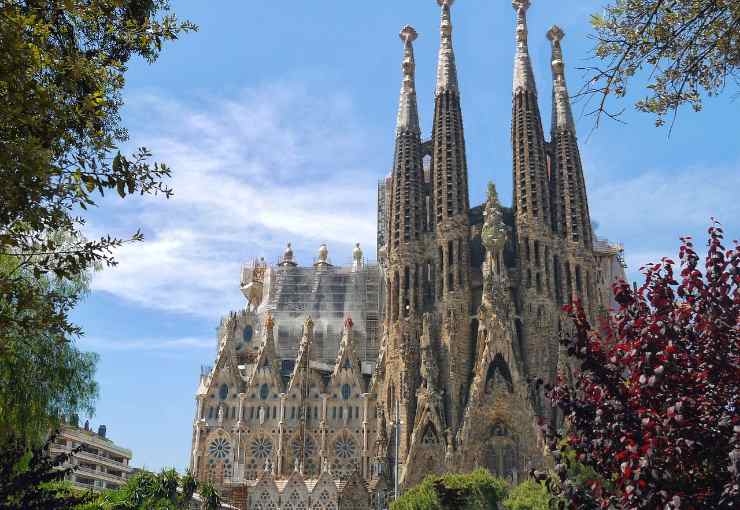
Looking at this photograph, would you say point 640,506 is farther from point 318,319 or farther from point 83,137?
point 318,319

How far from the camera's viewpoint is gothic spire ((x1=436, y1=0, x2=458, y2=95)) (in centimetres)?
5631

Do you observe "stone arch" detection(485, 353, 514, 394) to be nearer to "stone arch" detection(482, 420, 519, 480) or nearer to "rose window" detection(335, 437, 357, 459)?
"stone arch" detection(482, 420, 519, 480)

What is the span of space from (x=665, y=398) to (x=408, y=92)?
51.7m

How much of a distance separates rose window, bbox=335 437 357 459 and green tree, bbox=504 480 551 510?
20.3m

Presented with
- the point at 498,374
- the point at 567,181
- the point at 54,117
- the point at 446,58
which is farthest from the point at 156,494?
the point at 446,58

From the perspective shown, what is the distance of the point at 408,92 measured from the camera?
58.6 metres

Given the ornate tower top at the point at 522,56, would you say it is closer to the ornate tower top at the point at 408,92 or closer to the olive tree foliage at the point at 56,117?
Answer: the ornate tower top at the point at 408,92

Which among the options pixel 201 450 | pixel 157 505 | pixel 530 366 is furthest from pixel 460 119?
pixel 157 505

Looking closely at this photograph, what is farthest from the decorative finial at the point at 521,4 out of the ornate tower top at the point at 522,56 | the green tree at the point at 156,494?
the green tree at the point at 156,494

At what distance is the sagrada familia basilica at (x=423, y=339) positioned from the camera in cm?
4591

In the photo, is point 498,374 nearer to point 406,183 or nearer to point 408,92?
point 406,183

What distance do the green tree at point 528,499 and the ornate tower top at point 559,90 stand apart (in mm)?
28784

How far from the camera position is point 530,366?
4712 centimetres

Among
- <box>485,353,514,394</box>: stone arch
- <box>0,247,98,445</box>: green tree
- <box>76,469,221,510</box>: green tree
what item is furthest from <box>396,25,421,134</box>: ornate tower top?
<box>0,247,98,445</box>: green tree
